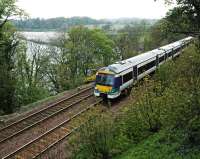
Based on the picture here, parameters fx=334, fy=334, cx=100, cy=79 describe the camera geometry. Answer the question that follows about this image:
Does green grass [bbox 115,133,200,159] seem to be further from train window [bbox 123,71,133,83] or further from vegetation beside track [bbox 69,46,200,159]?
train window [bbox 123,71,133,83]

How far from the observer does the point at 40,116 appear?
21.7 meters

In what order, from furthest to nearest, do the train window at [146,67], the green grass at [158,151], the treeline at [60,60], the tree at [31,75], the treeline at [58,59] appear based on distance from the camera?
the treeline at [60,60] → the tree at [31,75] → the treeline at [58,59] → the train window at [146,67] → the green grass at [158,151]

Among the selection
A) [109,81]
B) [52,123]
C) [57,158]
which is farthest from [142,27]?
[57,158]

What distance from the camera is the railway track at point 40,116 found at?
1880 cm

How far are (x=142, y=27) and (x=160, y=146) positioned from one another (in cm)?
5745

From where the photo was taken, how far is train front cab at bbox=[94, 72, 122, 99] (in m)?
23.5

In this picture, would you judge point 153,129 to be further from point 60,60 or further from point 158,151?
point 60,60

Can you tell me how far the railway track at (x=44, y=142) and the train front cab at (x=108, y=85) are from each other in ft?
15.1

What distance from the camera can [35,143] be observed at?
56.6 ft

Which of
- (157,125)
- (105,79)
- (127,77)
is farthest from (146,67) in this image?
(157,125)

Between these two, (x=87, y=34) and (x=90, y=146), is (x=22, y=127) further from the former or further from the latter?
(x=87, y=34)

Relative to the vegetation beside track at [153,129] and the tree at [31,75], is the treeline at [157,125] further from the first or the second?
the tree at [31,75]

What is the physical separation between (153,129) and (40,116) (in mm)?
A: 8309

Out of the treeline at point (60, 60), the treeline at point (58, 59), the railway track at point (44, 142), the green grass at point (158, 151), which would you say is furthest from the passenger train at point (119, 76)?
the treeline at point (60, 60)
